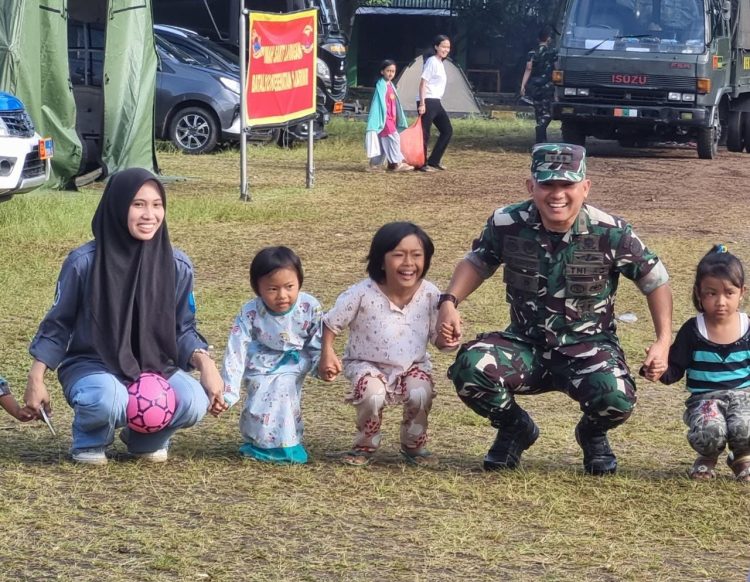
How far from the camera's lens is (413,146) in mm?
17000

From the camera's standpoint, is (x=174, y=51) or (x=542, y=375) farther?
(x=174, y=51)

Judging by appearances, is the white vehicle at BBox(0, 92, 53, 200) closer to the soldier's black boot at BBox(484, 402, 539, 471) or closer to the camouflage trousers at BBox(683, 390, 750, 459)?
the soldier's black boot at BBox(484, 402, 539, 471)

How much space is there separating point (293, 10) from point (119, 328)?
14.5m

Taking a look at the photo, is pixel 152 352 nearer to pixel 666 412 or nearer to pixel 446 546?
pixel 446 546

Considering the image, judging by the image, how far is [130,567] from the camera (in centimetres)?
395

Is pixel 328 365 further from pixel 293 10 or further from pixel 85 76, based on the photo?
pixel 293 10

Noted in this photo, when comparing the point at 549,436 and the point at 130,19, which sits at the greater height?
the point at 130,19

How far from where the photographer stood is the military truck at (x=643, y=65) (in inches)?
717

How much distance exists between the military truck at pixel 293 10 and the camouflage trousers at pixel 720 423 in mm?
14582

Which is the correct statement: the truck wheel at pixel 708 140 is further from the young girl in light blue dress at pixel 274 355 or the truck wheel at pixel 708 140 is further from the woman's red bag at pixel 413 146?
the young girl in light blue dress at pixel 274 355

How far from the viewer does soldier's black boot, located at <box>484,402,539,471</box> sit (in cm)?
504

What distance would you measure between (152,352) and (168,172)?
35.4 feet

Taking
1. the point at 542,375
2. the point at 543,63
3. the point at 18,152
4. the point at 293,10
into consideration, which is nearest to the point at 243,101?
the point at 18,152

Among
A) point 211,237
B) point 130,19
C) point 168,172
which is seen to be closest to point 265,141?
point 168,172
